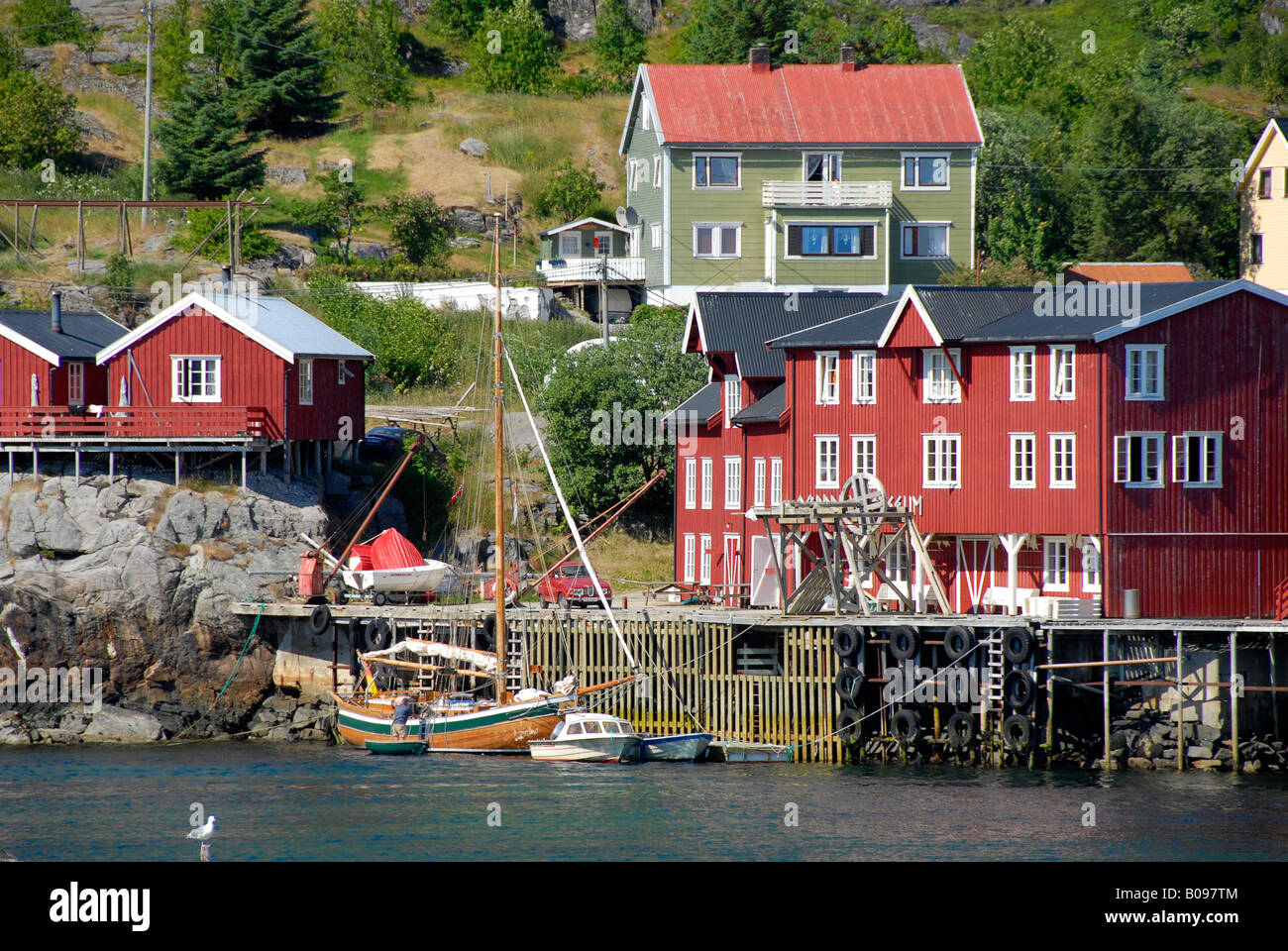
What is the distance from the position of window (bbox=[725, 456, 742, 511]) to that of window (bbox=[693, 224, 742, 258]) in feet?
85.5

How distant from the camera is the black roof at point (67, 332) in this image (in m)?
57.2

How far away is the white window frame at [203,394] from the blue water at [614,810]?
14.8 metres

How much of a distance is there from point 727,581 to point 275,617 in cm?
1503

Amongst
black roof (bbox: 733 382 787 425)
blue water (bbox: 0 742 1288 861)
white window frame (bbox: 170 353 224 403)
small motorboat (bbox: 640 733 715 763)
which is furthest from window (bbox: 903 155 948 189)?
blue water (bbox: 0 742 1288 861)

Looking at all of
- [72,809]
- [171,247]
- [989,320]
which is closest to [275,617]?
[72,809]

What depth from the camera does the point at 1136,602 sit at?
44.5 meters

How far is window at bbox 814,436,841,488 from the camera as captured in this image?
49469 millimetres

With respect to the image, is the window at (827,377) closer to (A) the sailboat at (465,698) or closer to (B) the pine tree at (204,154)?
(A) the sailboat at (465,698)

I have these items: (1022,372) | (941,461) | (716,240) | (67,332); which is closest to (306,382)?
(67,332)

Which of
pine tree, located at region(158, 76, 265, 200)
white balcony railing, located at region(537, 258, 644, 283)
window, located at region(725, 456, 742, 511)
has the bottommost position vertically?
window, located at region(725, 456, 742, 511)

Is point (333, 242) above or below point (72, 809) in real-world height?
above

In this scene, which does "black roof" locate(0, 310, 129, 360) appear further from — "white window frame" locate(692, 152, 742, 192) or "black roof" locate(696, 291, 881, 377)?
"white window frame" locate(692, 152, 742, 192)

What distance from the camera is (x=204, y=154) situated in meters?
86.3

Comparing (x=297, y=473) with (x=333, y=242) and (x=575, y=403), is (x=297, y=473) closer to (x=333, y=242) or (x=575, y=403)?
(x=575, y=403)
